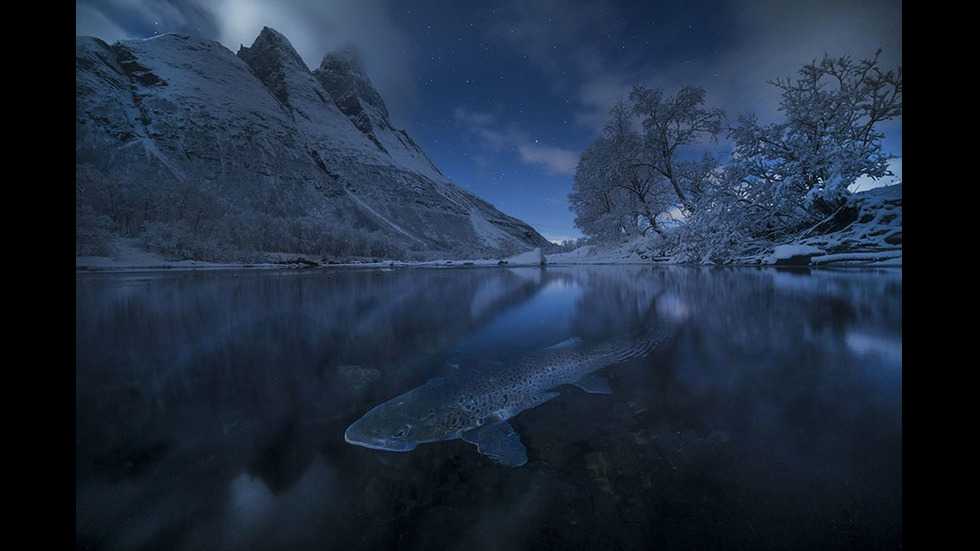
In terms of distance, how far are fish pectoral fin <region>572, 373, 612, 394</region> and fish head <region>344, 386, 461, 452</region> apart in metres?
0.66

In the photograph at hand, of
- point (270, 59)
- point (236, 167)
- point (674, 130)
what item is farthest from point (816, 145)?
point (270, 59)

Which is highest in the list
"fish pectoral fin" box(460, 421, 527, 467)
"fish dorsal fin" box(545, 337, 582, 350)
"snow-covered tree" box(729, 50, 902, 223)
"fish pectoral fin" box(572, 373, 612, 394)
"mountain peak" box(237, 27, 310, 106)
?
"mountain peak" box(237, 27, 310, 106)

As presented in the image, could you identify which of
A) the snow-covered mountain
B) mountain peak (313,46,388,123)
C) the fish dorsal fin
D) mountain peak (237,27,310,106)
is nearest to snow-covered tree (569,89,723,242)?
the fish dorsal fin

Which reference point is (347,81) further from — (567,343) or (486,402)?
(486,402)

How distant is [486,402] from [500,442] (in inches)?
12.7

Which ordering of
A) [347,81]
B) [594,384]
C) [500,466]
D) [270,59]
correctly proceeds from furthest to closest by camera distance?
1. [347,81]
2. [270,59]
3. [594,384]
4. [500,466]

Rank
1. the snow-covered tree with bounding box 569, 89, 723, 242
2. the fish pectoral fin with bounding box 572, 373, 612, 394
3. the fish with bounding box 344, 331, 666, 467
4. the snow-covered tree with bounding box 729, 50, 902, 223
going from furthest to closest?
the snow-covered tree with bounding box 569, 89, 723, 242 → the snow-covered tree with bounding box 729, 50, 902, 223 → the fish pectoral fin with bounding box 572, 373, 612, 394 → the fish with bounding box 344, 331, 666, 467

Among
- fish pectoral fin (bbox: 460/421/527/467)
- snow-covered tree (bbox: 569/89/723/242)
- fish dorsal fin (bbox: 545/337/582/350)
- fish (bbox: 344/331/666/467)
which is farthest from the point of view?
snow-covered tree (bbox: 569/89/723/242)

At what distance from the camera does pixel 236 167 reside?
46.2 m

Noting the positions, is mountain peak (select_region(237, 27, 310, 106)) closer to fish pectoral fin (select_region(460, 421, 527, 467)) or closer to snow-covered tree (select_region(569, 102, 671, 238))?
snow-covered tree (select_region(569, 102, 671, 238))

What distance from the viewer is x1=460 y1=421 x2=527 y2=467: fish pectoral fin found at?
1.02 m

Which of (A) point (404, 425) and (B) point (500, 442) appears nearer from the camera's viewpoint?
(B) point (500, 442)

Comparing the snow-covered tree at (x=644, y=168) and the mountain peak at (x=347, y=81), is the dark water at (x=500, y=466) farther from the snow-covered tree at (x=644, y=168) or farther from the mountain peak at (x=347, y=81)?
the mountain peak at (x=347, y=81)

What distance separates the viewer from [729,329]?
2.44 m
